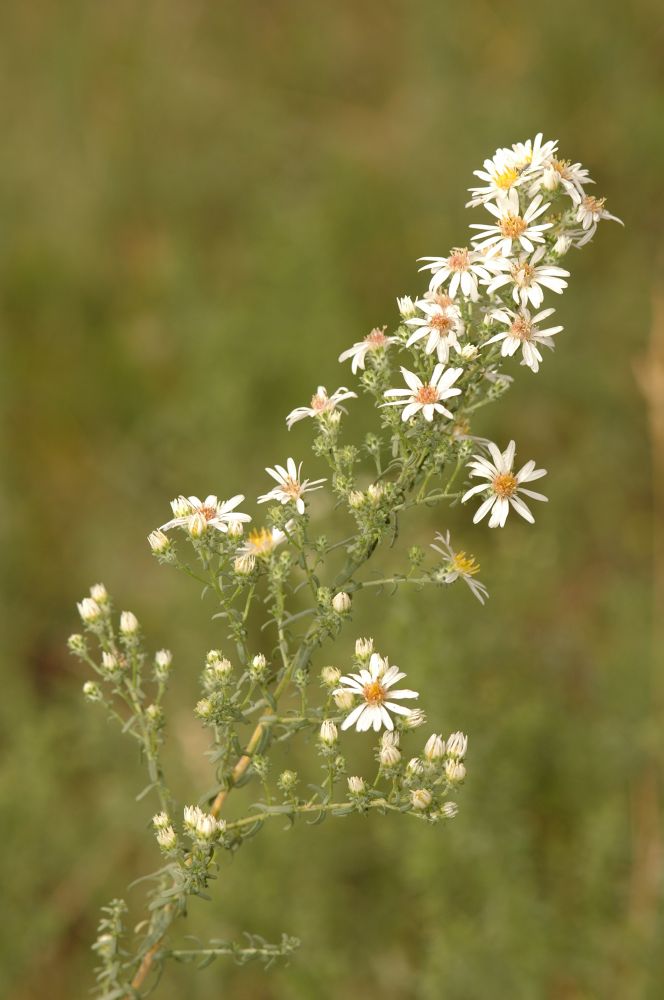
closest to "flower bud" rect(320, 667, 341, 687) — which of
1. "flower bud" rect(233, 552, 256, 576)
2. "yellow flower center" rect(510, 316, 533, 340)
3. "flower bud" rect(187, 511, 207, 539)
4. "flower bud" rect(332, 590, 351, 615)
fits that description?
"flower bud" rect(332, 590, 351, 615)

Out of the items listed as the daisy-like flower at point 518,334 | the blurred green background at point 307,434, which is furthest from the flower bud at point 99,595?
the blurred green background at point 307,434

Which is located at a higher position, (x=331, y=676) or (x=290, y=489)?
(x=290, y=489)

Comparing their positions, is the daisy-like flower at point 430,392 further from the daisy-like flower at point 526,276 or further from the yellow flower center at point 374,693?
the yellow flower center at point 374,693

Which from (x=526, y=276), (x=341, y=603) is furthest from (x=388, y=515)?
(x=526, y=276)

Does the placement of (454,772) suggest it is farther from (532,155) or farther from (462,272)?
(532,155)

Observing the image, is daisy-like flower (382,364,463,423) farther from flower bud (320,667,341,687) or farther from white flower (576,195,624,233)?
flower bud (320,667,341,687)

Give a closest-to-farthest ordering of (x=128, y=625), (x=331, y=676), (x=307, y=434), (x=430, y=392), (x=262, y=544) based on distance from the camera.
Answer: (x=430, y=392) → (x=331, y=676) → (x=262, y=544) → (x=128, y=625) → (x=307, y=434)

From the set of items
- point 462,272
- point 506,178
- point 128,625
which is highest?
point 506,178

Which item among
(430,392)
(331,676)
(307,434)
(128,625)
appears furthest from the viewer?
(307,434)
